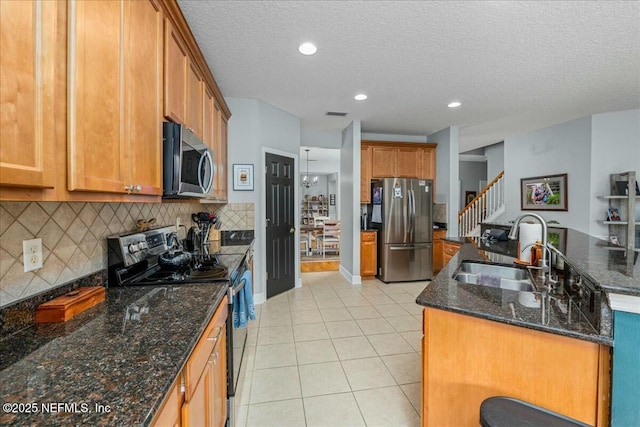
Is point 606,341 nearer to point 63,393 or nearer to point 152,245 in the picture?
point 63,393

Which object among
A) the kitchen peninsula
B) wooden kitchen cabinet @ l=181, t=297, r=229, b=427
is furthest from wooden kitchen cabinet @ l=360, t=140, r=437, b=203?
wooden kitchen cabinet @ l=181, t=297, r=229, b=427

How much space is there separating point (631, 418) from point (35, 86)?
7.22 feet

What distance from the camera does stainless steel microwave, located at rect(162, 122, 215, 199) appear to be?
1.50 metres

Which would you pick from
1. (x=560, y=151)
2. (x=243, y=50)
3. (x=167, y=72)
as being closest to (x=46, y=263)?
(x=167, y=72)

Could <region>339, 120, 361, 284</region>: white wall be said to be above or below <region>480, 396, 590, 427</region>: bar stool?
above

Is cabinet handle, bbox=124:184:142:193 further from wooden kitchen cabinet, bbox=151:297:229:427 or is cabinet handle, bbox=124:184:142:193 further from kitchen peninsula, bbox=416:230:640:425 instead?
kitchen peninsula, bbox=416:230:640:425

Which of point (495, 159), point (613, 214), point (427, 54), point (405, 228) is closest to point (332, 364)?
point (427, 54)

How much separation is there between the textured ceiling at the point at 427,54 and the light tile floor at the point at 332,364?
263cm

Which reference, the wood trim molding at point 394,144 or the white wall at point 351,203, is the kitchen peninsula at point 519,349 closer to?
the white wall at point 351,203

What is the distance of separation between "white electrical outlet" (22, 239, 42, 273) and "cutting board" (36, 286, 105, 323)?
153 mm

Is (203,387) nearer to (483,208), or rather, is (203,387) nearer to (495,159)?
(483,208)

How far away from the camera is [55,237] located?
1193 millimetres

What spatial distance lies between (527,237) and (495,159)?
618cm

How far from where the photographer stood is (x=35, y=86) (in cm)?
75
